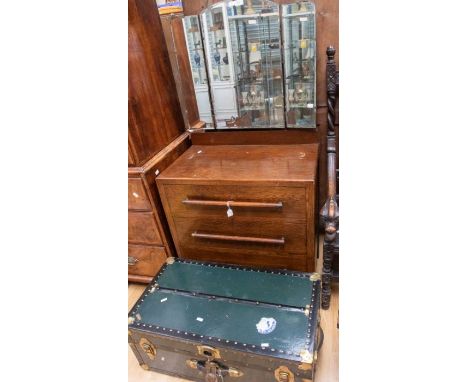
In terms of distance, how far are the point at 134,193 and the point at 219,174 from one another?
35 cm

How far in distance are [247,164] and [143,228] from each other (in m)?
0.51

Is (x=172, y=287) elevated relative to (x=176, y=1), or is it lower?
lower

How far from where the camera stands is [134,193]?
3.74 ft

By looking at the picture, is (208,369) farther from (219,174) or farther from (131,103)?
(131,103)

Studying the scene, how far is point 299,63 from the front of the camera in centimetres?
→ 118

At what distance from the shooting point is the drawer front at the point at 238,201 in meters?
1.01

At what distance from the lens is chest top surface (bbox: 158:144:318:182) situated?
1.04 m

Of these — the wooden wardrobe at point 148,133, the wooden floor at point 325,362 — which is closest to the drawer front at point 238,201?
the wooden wardrobe at point 148,133

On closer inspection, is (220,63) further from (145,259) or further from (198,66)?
(145,259)

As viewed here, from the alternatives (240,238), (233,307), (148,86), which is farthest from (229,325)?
(148,86)

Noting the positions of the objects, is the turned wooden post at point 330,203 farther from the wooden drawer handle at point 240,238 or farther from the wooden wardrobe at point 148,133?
the wooden wardrobe at point 148,133

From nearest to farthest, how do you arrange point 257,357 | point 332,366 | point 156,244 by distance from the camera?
1. point 257,357
2. point 332,366
3. point 156,244

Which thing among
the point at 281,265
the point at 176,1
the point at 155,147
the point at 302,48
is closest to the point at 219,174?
the point at 155,147

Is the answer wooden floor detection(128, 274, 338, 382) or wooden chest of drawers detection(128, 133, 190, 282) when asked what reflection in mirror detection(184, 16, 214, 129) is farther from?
wooden floor detection(128, 274, 338, 382)
